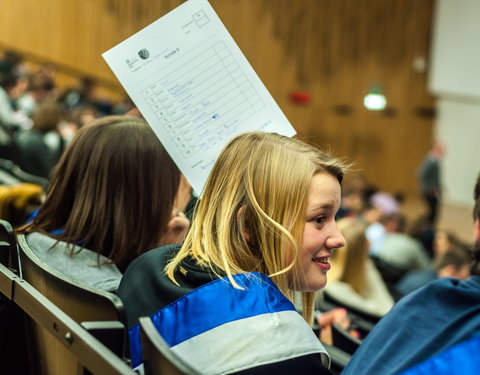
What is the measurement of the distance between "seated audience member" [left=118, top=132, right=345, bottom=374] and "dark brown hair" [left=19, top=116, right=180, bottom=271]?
418 mm

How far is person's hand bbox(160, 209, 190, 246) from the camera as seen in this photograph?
1971 mm

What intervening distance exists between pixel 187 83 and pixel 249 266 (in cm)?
62

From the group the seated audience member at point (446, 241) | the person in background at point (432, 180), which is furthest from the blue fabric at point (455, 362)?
the person in background at point (432, 180)

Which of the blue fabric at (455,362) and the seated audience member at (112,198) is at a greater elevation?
the seated audience member at (112,198)

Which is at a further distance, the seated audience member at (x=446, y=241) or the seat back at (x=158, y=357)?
the seated audience member at (x=446, y=241)

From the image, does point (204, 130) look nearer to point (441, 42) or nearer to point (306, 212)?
point (306, 212)

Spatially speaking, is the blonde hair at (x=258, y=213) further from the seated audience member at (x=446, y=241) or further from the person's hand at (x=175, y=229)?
the seated audience member at (x=446, y=241)

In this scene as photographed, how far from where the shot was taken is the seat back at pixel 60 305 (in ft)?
3.78

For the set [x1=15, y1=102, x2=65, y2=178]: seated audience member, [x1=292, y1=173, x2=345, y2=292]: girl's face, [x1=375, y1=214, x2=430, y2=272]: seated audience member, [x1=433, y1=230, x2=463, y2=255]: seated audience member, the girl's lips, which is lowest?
[x1=375, y1=214, x2=430, y2=272]: seated audience member

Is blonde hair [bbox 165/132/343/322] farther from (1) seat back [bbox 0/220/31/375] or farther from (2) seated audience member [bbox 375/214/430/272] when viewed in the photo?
(2) seated audience member [bbox 375/214/430/272]

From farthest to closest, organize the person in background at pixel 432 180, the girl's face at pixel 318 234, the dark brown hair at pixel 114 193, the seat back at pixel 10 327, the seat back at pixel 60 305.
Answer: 1. the person in background at pixel 432 180
2. the dark brown hair at pixel 114 193
3. the seat back at pixel 10 327
4. the girl's face at pixel 318 234
5. the seat back at pixel 60 305

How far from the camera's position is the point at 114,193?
6.29ft

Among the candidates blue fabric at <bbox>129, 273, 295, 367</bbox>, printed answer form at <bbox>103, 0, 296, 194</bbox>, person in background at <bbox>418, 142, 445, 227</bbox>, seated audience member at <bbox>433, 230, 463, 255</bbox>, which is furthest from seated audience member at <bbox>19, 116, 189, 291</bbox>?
person in background at <bbox>418, 142, 445, 227</bbox>

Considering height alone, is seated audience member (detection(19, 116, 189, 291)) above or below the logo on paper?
below
